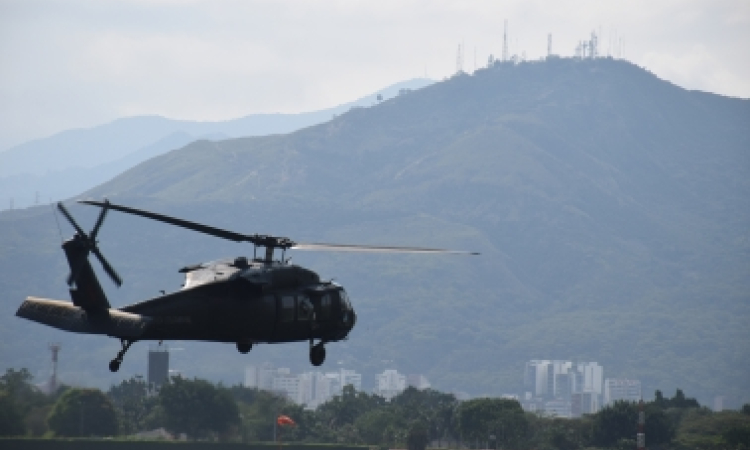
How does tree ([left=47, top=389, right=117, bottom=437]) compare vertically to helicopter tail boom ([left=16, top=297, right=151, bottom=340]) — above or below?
below

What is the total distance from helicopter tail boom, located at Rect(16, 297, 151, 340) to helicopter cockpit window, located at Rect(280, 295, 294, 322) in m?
4.96

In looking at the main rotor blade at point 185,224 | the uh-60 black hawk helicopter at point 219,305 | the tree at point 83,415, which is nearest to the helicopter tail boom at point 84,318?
the uh-60 black hawk helicopter at point 219,305

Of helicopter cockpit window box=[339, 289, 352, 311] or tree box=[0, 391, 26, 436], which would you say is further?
tree box=[0, 391, 26, 436]

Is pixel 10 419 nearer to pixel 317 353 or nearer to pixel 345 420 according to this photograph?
pixel 317 353

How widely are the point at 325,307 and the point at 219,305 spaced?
461 cm

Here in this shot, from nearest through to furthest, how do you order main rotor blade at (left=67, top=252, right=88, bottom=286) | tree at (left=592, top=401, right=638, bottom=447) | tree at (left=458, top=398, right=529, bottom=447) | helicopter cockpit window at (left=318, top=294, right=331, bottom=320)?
1. main rotor blade at (left=67, top=252, right=88, bottom=286)
2. helicopter cockpit window at (left=318, top=294, right=331, bottom=320)
3. tree at (left=458, top=398, right=529, bottom=447)
4. tree at (left=592, top=401, right=638, bottom=447)

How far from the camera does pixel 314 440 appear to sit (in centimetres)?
15088

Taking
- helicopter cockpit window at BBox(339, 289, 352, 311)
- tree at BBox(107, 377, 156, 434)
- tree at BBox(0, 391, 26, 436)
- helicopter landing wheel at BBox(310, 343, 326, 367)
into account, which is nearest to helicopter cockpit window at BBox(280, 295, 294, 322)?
helicopter landing wheel at BBox(310, 343, 326, 367)

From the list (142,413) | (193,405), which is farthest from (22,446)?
(142,413)

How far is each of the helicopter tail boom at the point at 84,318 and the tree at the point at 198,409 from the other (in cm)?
7814

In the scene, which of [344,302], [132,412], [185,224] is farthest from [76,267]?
[132,412]

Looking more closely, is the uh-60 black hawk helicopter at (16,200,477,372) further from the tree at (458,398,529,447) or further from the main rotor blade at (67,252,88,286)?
the tree at (458,398,529,447)

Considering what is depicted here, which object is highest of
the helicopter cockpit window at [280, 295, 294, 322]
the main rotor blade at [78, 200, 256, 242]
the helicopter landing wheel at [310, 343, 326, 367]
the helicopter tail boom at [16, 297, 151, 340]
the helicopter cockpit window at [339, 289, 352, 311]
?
the main rotor blade at [78, 200, 256, 242]

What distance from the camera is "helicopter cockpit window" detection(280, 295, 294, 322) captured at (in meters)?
47.2
